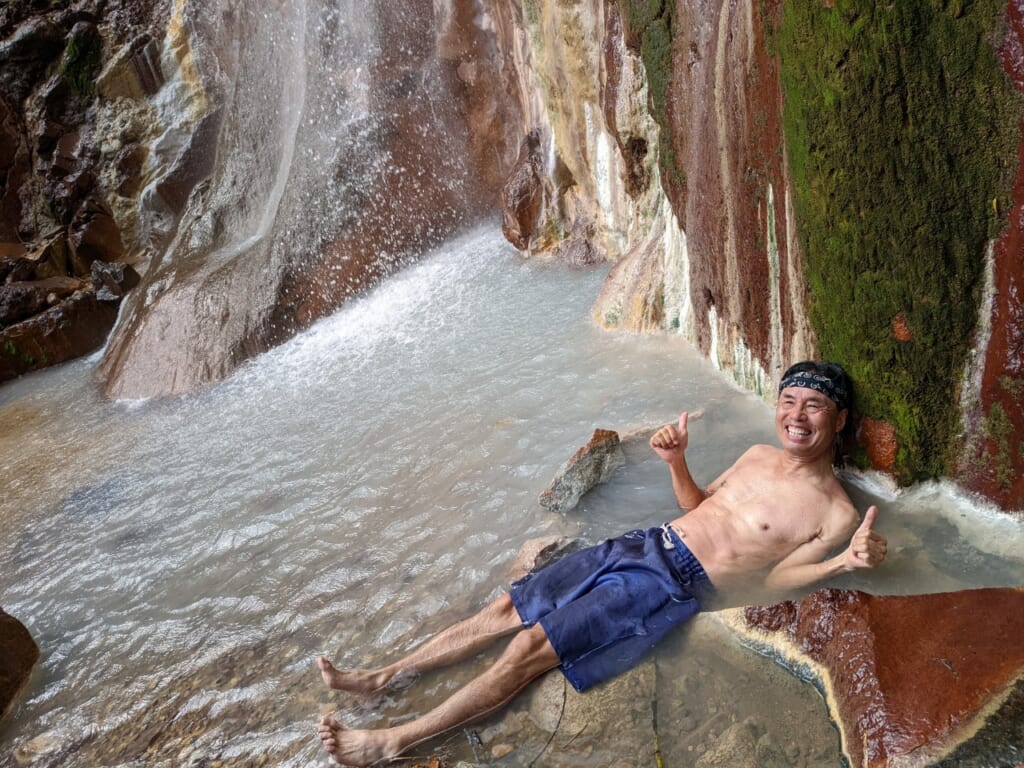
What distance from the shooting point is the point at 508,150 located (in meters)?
9.30

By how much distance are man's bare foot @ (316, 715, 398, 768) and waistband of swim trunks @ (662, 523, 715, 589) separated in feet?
3.92

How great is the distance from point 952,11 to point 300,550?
352cm

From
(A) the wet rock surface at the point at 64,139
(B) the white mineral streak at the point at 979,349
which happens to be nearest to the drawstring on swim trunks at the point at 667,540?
(B) the white mineral streak at the point at 979,349

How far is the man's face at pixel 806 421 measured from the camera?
2844 millimetres

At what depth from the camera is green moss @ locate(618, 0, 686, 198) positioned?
4395 mm

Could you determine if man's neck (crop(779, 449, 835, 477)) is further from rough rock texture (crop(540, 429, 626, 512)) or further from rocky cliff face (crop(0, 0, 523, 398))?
rocky cliff face (crop(0, 0, 523, 398))

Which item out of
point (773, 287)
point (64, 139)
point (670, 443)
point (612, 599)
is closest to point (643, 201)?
point (773, 287)

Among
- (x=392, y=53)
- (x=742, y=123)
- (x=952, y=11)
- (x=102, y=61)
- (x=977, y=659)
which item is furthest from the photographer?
(x=102, y=61)

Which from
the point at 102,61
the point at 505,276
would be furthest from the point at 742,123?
the point at 102,61

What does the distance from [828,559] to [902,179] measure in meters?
1.36

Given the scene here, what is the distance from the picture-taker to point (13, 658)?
3271mm

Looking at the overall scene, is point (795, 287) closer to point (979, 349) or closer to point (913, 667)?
point (979, 349)

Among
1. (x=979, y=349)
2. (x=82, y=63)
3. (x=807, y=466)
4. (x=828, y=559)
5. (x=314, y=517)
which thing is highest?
Answer: (x=82, y=63)

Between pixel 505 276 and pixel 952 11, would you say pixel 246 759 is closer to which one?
pixel 952 11
